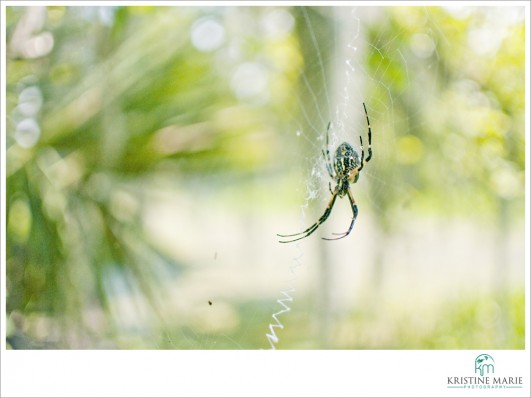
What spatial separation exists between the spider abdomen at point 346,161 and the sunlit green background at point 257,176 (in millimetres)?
122

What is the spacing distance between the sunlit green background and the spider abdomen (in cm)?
12

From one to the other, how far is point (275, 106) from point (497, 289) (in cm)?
138

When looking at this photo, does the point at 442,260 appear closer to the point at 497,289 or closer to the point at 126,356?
the point at 497,289

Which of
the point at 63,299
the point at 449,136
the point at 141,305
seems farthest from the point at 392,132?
the point at 63,299

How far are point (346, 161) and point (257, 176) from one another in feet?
2.72

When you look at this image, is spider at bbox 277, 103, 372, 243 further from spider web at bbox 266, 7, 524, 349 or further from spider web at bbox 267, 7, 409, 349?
spider web at bbox 267, 7, 409, 349

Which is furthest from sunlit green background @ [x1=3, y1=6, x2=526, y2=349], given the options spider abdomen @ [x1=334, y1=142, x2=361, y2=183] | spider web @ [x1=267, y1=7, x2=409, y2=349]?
spider abdomen @ [x1=334, y1=142, x2=361, y2=183]

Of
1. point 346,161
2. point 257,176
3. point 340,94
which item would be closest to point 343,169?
point 346,161

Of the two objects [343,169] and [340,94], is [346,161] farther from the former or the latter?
[340,94]

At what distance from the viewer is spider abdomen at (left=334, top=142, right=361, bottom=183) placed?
1317 mm

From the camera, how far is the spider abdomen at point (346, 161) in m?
1.32

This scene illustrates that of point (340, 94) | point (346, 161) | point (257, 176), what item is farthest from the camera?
point (257, 176)

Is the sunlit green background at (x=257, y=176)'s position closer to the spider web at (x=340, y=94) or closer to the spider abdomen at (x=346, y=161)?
the spider web at (x=340, y=94)

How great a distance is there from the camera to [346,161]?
132 cm
